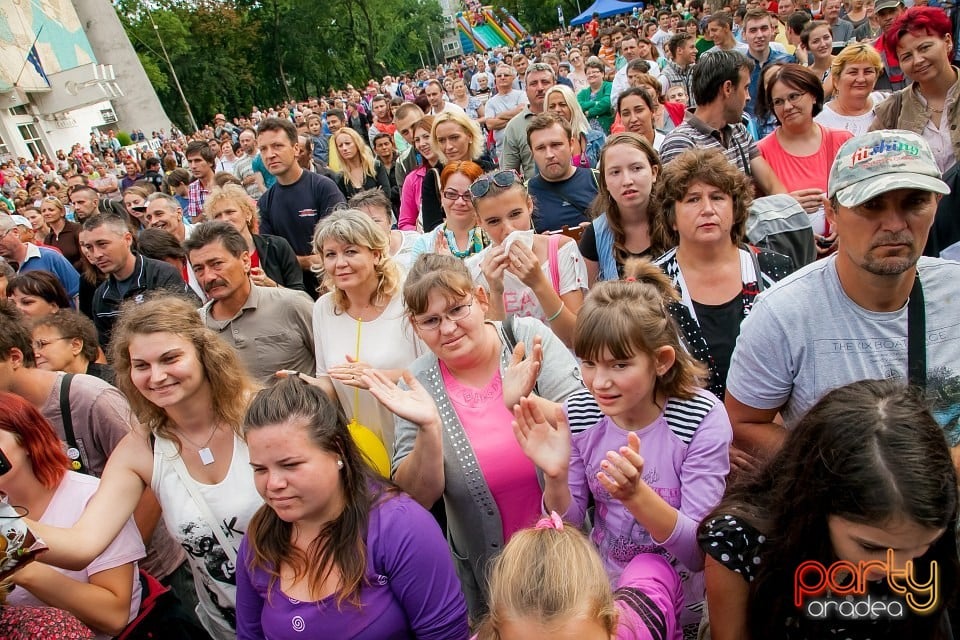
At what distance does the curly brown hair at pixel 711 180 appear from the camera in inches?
103

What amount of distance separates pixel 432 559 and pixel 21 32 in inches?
1522

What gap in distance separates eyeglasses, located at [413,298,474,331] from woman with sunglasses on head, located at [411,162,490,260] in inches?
59.2

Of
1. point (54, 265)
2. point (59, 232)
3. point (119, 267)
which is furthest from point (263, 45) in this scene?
point (119, 267)

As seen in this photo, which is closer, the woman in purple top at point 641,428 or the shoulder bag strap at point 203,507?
the woman in purple top at point 641,428

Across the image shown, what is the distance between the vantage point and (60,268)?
6.02 metres

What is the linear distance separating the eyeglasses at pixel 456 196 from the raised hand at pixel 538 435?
7.30 ft

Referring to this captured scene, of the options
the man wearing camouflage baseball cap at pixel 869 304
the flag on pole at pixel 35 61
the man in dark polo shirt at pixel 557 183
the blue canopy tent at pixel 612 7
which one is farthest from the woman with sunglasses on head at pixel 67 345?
the flag on pole at pixel 35 61

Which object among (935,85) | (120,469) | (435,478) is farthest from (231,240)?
(935,85)

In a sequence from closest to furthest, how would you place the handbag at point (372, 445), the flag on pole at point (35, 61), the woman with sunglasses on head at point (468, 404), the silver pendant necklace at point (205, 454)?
the woman with sunglasses on head at point (468, 404) → the silver pendant necklace at point (205, 454) → the handbag at point (372, 445) → the flag on pole at point (35, 61)

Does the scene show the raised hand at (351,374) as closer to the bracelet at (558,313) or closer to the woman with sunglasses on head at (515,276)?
the woman with sunglasses on head at (515,276)

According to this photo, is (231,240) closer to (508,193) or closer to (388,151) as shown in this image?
(508,193)

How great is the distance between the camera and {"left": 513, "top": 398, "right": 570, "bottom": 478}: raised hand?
2.06m

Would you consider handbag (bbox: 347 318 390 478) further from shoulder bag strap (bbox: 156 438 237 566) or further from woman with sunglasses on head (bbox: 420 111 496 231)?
woman with sunglasses on head (bbox: 420 111 496 231)

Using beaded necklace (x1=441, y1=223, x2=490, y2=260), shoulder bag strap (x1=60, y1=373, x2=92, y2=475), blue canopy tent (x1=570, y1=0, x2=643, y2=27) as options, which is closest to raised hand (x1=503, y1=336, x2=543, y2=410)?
beaded necklace (x1=441, y1=223, x2=490, y2=260)
